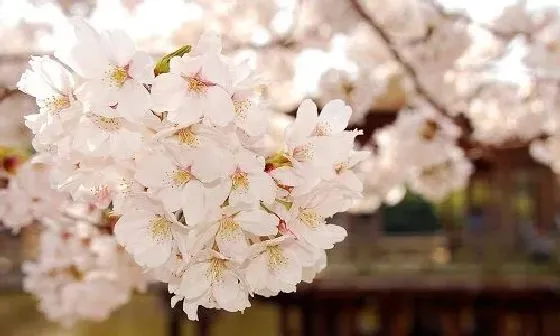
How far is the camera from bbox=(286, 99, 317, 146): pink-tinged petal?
911mm

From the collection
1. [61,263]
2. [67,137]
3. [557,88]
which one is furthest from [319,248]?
[557,88]

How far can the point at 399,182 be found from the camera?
2.97 m

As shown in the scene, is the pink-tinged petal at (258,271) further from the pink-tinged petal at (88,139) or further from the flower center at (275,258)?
the pink-tinged petal at (88,139)

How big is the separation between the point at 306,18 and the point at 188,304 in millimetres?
1682

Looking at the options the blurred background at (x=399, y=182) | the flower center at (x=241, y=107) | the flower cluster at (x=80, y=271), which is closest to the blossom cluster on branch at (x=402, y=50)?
the blurred background at (x=399, y=182)

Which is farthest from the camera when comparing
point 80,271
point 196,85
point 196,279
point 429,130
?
point 429,130

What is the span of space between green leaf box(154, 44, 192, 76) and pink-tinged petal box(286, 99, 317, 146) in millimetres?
142

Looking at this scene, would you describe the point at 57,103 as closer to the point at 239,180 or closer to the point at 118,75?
the point at 118,75

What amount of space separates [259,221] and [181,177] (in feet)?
0.34

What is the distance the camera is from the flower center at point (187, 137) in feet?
2.68

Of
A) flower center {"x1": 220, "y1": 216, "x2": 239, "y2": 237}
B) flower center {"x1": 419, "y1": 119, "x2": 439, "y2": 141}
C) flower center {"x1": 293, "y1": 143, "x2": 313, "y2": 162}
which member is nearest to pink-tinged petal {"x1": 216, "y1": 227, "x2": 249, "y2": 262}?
flower center {"x1": 220, "y1": 216, "x2": 239, "y2": 237}

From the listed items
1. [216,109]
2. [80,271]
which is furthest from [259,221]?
[80,271]

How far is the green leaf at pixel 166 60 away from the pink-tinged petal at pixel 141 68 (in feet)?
0.07

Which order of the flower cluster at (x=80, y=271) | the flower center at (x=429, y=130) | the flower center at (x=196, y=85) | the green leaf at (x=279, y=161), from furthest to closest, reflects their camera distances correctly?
the flower center at (x=429, y=130), the flower cluster at (x=80, y=271), the green leaf at (x=279, y=161), the flower center at (x=196, y=85)
